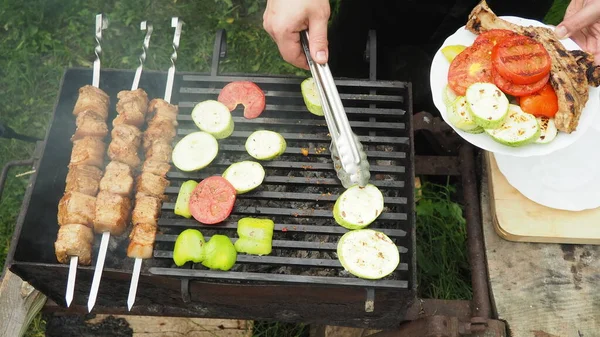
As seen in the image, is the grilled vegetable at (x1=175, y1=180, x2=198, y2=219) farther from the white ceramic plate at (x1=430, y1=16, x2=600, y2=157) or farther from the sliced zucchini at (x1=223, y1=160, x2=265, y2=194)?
the white ceramic plate at (x1=430, y1=16, x2=600, y2=157)

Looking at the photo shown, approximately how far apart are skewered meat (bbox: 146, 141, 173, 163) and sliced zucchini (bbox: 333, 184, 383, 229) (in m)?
1.24

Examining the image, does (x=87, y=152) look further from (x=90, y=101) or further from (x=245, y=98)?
(x=245, y=98)

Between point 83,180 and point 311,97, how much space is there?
65.1 inches

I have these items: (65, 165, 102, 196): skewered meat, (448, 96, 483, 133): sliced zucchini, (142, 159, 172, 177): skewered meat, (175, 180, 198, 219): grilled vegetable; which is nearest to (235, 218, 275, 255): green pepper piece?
(175, 180, 198, 219): grilled vegetable

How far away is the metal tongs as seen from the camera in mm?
2695

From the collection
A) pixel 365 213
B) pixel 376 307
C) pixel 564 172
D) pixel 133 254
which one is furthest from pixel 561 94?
pixel 133 254

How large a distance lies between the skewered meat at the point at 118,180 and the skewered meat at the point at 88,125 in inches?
11.9

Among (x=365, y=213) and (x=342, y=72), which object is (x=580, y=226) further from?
(x=342, y=72)

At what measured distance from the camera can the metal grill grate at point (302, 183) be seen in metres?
3.00

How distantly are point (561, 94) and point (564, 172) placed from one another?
0.82m

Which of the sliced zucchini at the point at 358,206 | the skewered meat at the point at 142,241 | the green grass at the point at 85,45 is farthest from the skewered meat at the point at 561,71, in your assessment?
the skewered meat at the point at 142,241

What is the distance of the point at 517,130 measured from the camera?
9.39 ft

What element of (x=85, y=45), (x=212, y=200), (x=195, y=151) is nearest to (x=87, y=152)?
(x=195, y=151)

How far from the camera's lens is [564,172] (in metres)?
3.48
